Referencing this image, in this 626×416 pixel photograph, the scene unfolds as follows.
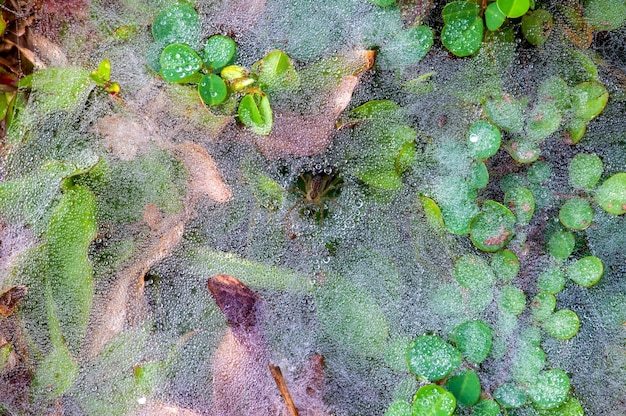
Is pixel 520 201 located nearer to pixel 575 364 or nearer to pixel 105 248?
pixel 575 364

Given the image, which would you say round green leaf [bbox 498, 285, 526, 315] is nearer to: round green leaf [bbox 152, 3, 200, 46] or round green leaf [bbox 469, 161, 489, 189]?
round green leaf [bbox 469, 161, 489, 189]

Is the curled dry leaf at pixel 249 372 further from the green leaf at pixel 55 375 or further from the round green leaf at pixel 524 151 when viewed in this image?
the round green leaf at pixel 524 151

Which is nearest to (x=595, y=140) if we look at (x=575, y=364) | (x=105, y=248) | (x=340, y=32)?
(x=575, y=364)

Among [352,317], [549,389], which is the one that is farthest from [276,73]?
[549,389]

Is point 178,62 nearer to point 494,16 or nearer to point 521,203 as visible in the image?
point 494,16

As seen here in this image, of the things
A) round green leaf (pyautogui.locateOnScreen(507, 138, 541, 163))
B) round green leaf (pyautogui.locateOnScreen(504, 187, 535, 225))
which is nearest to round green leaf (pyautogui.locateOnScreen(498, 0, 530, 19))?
round green leaf (pyautogui.locateOnScreen(507, 138, 541, 163))

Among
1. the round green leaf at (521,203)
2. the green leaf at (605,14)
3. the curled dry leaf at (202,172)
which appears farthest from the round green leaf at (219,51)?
the green leaf at (605,14)
